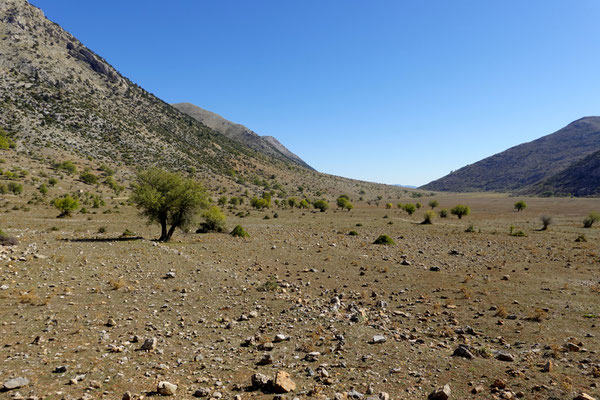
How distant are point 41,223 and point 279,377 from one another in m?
39.9

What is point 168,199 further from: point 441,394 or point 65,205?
point 441,394

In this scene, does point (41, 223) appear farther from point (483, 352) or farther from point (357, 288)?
point (483, 352)

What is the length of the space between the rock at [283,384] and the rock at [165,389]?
2188 mm

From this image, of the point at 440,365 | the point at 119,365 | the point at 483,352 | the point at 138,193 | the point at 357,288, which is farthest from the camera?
the point at 138,193

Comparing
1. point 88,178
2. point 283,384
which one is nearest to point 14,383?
point 283,384

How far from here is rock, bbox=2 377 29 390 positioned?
6172 millimetres

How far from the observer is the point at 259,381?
22.5 ft

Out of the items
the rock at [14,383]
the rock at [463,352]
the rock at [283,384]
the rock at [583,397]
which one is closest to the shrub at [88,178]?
the rock at [14,383]

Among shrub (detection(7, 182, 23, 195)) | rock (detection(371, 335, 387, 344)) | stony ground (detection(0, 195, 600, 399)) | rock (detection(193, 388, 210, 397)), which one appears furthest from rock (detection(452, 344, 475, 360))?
shrub (detection(7, 182, 23, 195))

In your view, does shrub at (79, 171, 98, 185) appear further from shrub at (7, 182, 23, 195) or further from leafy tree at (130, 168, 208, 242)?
leafy tree at (130, 168, 208, 242)

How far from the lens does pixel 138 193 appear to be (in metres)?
27.0

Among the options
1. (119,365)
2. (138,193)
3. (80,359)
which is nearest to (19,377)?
(80,359)

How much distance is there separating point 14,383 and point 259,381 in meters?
5.07

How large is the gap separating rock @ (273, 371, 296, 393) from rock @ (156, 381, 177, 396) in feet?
7.18
